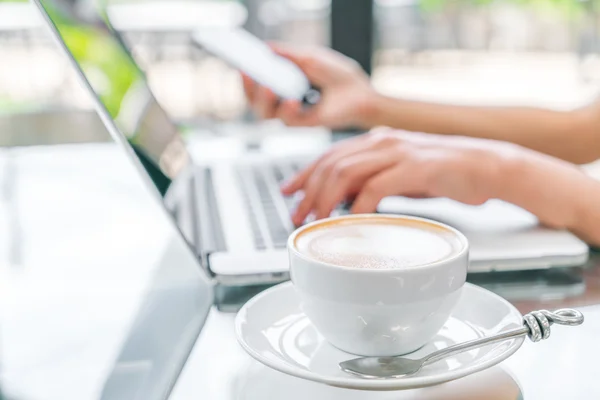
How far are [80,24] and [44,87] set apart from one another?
2312 mm

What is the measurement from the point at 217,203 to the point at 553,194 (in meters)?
0.34

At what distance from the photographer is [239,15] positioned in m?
2.41

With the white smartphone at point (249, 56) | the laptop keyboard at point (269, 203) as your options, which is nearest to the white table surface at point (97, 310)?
the laptop keyboard at point (269, 203)

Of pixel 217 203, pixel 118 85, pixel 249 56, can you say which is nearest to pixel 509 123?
pixel 249 56

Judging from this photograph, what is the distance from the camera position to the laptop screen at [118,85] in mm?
538

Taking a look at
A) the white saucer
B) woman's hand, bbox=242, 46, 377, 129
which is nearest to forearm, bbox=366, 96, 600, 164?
woman's hand, bbox=242, 46, 377, 129

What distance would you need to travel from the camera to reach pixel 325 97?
1118 mm

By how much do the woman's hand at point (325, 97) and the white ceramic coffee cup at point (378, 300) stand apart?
A: 675 mm

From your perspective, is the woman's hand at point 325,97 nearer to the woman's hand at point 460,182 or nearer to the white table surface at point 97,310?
the white table surface at point 97,310

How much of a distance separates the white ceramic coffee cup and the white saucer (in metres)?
0.02

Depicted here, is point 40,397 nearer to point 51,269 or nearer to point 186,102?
point 51,269

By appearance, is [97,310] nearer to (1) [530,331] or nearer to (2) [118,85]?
(2) [118,85]

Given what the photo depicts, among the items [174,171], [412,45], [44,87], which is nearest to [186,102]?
[44,87]

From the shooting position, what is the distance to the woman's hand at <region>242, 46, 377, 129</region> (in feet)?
3.51
